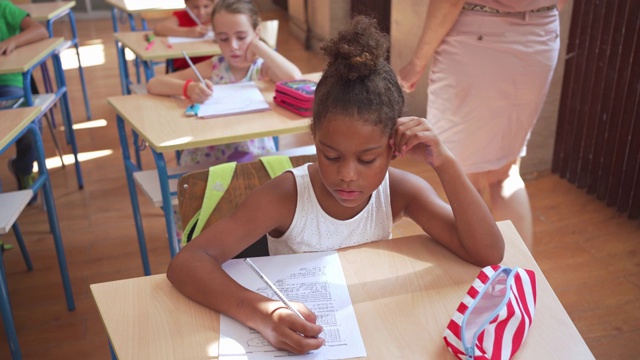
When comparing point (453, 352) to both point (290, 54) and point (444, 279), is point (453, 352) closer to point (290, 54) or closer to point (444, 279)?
point (444, 279)

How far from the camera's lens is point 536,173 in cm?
342

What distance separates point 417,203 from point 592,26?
2007mm

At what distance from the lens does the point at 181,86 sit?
243 centimetres

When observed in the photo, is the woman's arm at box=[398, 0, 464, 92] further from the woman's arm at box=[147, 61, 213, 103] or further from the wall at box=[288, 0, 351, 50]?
the wall at box=[288, 0, 351, 50]

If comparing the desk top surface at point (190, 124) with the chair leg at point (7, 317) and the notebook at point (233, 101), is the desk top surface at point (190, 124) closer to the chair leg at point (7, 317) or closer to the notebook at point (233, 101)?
the notebook at point (233, 101)

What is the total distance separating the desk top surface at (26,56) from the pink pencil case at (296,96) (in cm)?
124

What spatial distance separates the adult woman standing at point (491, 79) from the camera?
75.5 inches

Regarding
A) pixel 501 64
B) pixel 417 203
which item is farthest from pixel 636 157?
pixel 417 203

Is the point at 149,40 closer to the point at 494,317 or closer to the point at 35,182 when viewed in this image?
the point at 35,182

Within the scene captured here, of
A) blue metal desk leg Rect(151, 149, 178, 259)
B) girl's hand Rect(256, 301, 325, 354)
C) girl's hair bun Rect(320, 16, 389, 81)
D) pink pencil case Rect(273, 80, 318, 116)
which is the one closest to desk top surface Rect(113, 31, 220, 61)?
pink pencil case Rect(273, 80, 318, 116)

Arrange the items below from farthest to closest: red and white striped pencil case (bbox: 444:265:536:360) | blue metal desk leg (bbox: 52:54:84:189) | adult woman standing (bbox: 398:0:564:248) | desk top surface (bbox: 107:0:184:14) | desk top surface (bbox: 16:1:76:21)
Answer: desk top surface (bbox: 107:0:184:14) → desk top surface (bbox: 16:1:76:21) → blue metal desk leg (bbox: 52:54:84:189) → adult woman standing (bbox: 398:0:564:248) → red and white striped pencil case (bbox: 444:265:536:360)

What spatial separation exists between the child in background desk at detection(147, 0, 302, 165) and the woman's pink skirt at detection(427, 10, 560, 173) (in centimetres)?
71

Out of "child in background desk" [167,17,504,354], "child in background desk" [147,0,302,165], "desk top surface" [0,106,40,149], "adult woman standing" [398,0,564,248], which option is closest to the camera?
"child in background desk" [167,17,504,354]

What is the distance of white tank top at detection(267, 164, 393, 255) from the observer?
144 cm
